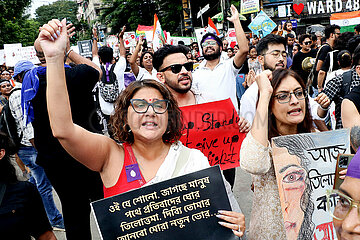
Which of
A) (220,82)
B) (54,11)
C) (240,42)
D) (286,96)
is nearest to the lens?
(286,96)

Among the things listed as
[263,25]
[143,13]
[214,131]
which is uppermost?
[143,13]

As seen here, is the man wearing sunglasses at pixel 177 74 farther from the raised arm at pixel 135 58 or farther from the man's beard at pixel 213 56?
the raised arm at pixel 135 58

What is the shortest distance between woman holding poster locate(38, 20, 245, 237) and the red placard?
0.84 metres

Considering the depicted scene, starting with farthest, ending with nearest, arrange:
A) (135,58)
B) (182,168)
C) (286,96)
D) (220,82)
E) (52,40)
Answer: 1. (135,58)
2. (220,82)
3. (286,96)
4. (182,168)
5. (52,40)

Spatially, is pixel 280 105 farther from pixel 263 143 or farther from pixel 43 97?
pixel 43 97

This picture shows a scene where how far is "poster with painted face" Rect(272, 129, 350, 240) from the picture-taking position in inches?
66.2

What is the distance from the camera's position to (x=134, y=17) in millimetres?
30047

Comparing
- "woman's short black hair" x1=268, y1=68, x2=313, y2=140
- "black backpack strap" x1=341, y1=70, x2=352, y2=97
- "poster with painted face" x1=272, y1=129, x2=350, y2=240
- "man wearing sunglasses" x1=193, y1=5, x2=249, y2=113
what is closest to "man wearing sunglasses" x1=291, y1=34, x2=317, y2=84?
"man wearing sunglasses" x1=193, y1=5, x2=249, y2=113

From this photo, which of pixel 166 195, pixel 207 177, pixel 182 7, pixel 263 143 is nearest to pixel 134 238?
pixel 166 195

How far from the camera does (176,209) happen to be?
4.86ft

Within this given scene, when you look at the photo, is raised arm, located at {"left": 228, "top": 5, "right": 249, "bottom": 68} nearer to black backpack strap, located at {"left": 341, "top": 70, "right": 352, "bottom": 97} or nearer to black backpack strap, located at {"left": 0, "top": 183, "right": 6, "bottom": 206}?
black backpack strap, located at {"left": 341, "top": 70, "right": 352, "bottom": 97}

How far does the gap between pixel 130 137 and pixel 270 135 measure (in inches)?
35.4

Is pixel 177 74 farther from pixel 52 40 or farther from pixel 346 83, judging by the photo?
pixel 52 40

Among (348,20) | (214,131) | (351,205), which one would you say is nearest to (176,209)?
(351,205)
